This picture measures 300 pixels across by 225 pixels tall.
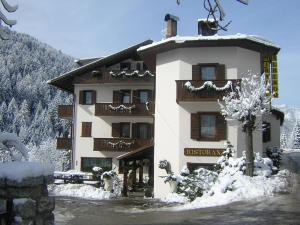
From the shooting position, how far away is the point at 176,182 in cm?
2352

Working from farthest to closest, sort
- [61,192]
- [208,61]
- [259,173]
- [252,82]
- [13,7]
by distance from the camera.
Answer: [61,192]
[208,61]
[252,82]
[259,173]
[13,7]

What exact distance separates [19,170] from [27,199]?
1.47 feet

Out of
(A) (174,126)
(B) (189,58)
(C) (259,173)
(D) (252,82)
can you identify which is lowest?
(C) (259,173)

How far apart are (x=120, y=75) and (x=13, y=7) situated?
2773 centimetres

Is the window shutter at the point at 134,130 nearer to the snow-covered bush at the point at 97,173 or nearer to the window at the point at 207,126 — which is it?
the snow-covered bush at the point at 97,173

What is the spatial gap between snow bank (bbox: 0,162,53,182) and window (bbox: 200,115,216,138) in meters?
18.2

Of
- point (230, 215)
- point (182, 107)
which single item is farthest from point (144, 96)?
point (230, 215)

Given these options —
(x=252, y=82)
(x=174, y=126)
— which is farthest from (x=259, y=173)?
(x=174, y=126)

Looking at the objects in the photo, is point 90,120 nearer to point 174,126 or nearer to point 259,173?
point 174,126

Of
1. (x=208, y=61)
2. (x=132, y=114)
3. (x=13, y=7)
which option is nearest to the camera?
(x=13, y=7)

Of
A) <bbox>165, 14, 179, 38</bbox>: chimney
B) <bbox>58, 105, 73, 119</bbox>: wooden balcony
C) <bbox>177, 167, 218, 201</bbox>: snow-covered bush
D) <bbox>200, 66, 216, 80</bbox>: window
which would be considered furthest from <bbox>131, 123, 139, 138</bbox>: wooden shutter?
<bbox>177, 167, 218, 201</bbox>: snow-covered bush

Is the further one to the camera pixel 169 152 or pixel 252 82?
pixel 169 152

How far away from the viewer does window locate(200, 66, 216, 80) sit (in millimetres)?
24516

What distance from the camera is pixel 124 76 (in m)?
33.0
